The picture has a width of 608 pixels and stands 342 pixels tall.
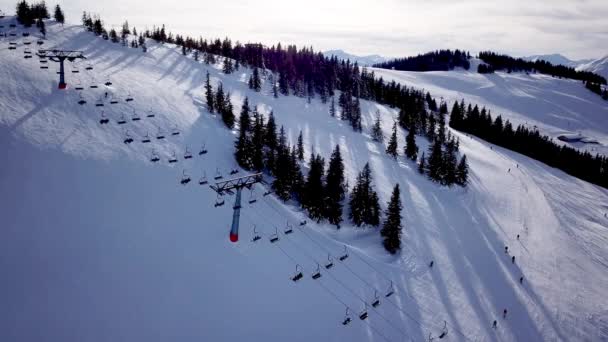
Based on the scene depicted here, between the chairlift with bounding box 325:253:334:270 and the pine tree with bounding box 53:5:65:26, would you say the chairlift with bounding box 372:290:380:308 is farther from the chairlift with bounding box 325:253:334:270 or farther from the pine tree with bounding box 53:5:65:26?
the pine tree with bounding box 53:5:65:26

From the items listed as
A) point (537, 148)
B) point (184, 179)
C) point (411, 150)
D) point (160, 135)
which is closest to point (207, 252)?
point (184, 179)

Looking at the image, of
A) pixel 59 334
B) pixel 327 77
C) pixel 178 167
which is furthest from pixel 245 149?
pixel 327 77

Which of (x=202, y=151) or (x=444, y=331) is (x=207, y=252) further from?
(x=444, y=331)

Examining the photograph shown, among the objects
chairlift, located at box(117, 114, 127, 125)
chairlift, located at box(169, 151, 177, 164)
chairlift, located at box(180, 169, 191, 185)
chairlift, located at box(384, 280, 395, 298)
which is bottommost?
chairlift, located at box(384, 280, 395, 298)

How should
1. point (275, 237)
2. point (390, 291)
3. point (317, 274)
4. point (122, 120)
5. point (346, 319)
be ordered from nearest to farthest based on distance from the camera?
point (346, 319), point (317, 274), point (390, 291), point (275, 237), point (122, 120)

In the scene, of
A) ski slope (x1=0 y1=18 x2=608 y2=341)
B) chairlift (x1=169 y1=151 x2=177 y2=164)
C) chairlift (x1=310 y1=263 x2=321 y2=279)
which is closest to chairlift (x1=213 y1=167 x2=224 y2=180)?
ski slope (x1=0 y1=18 x2=608 y2=341)

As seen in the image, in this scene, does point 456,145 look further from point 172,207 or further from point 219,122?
point 172,207

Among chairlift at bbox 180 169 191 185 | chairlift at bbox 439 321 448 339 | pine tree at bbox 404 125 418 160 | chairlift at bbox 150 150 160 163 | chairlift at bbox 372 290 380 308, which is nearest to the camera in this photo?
chairlift at bbox 439 321 448 339
